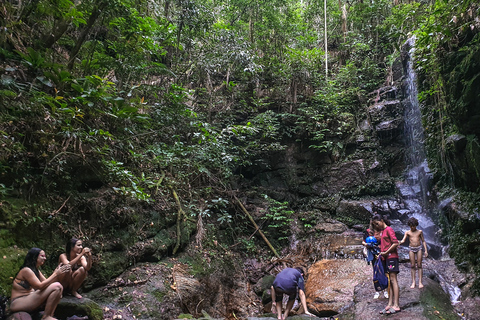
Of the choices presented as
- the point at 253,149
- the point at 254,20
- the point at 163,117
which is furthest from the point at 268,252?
the point at 254,20

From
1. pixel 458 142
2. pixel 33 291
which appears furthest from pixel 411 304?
pixel 33 291

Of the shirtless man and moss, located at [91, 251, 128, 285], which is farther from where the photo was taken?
the shirtless man

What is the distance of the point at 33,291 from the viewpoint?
3428mm

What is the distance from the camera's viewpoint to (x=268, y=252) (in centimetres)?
1044

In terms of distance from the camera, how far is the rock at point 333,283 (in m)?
6.43

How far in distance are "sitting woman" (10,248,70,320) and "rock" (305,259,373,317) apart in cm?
546

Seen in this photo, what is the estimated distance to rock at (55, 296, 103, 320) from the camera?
3.67m

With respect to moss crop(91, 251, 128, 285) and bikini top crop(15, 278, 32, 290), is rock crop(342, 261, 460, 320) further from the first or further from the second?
bikini top crop(15, 278, 32, 290)

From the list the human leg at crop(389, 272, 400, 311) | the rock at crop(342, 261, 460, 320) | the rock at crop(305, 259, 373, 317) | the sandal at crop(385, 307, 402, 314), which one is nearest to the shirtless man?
the rock at crop(342, 261, 460, 320)

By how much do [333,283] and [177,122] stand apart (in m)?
6.37

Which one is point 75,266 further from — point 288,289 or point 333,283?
point 333,283

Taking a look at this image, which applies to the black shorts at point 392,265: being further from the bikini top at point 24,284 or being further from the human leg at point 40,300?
the bikini top at point 24,284


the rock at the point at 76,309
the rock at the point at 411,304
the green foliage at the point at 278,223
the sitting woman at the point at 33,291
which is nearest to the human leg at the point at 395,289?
the rock at the point at 411,304

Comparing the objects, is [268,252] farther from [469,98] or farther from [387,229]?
[469,98]
